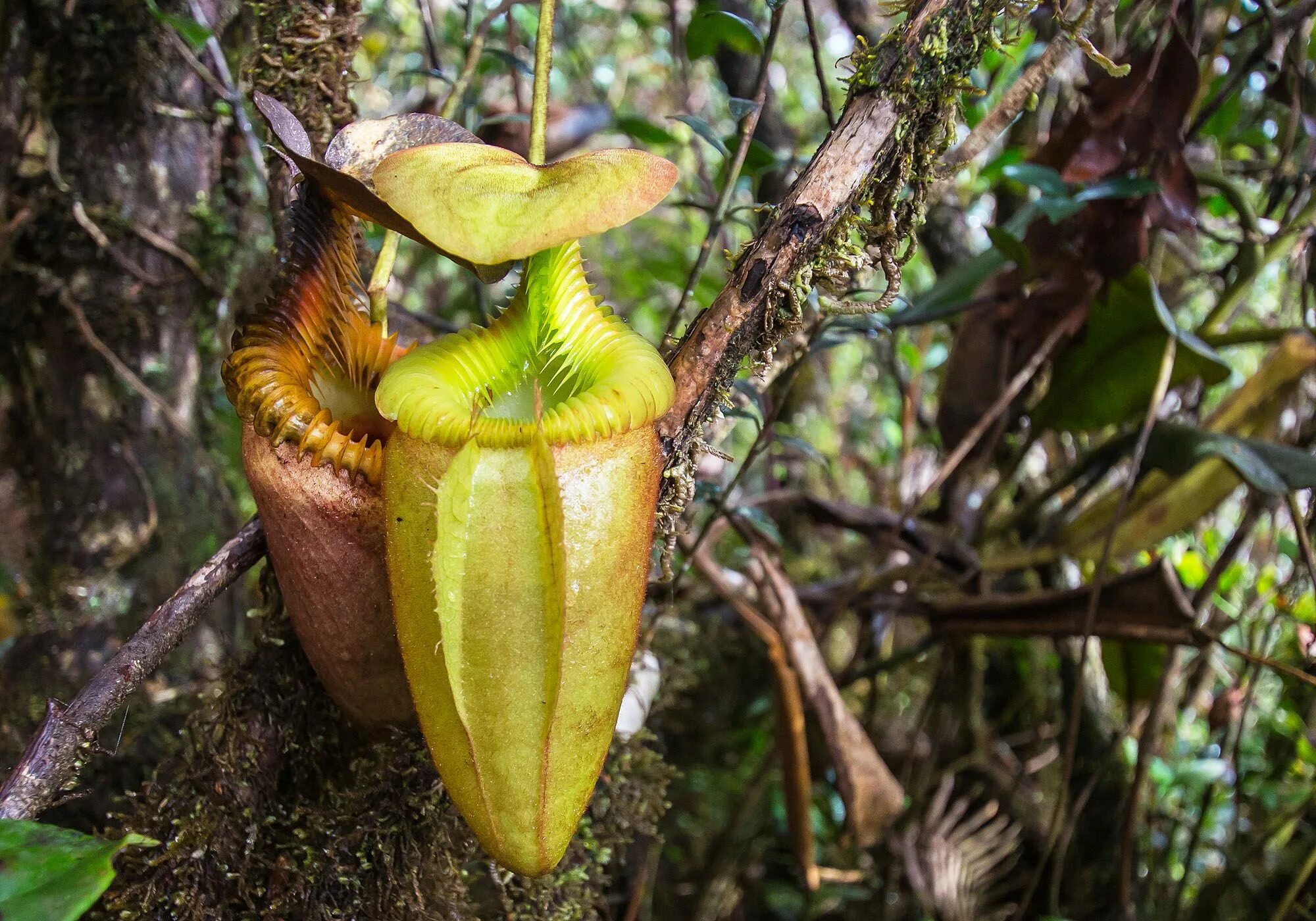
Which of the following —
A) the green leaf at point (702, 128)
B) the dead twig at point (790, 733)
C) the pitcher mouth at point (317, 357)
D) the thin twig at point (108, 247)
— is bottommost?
the dead twig at point (790, 733)

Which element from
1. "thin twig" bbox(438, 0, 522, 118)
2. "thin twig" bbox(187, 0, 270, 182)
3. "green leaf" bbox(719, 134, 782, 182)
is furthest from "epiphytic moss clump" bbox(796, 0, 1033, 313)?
"thin twig" bbox(187, 0, 270, 182)

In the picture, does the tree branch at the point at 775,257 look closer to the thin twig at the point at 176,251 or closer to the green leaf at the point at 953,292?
the green leaf at the point at 953,292

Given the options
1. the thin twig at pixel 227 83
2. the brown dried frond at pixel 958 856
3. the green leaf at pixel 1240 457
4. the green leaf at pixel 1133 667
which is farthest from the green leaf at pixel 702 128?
the brown dried frond at pixel 958 856

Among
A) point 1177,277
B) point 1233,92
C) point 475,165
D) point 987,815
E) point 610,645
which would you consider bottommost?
point 987,815

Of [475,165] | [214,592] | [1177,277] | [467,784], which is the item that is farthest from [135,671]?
[1177,277]

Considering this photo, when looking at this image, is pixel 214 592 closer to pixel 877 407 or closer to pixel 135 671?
pixel 135 671

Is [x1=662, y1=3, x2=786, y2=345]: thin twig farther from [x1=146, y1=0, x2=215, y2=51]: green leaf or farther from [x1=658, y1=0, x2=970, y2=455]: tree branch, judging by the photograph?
[x1=146, y1=0, x2=215, y2=51]: green leaf

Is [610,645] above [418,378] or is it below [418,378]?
below
